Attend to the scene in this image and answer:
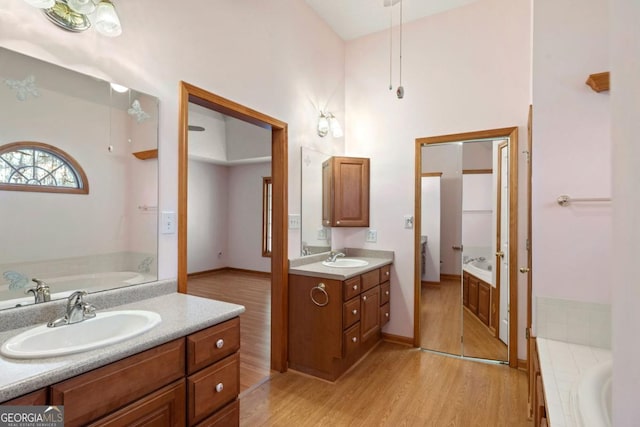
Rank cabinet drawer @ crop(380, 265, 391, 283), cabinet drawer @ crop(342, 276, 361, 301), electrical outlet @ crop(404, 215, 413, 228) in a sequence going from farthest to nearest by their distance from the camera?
electrical outlet @ crop(404, 215, 413, 228) < cabinet drawer @ crop(380, 265, 391, 283) < cabinet drawer @ crop(342, 276, 361, 301)

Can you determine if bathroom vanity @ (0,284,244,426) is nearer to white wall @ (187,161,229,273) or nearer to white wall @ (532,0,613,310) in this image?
white wall @ (532,0,613,310)

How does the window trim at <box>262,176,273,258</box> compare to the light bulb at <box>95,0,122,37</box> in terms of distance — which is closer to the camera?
the light bulb at <box>95,0,122,37</box>

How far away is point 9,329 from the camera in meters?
1.19

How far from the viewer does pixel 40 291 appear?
1.30 m

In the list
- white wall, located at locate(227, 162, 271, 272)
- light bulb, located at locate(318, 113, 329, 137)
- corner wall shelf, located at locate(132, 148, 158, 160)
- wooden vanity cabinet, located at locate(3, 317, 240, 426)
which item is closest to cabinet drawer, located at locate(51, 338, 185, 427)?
wooden vanity cabinet, located at locate(3, 317, 240, 426)

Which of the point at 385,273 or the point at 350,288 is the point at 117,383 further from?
the point at 385,273

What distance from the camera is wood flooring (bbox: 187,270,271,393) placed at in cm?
266

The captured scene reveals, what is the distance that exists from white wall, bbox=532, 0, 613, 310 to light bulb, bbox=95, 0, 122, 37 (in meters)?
2.13

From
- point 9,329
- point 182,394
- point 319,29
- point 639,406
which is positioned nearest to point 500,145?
point 319,29

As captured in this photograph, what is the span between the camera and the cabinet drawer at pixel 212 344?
4.25ft

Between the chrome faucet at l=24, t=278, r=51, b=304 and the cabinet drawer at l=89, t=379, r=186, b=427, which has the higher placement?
the chrome faucet at l=24, t=278, r=51, b=304

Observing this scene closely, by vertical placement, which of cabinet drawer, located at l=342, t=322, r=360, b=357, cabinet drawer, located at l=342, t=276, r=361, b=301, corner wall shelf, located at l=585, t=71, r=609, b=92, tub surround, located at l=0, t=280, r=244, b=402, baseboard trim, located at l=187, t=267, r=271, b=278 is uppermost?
corner wall shelf, located at l=585, t=71, r=609, b=92

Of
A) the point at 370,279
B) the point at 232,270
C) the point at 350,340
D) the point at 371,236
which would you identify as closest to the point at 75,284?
the point at 350,340

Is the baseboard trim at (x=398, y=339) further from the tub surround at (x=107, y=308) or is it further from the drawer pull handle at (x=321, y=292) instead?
the tub surround at (x=107, y=308)
